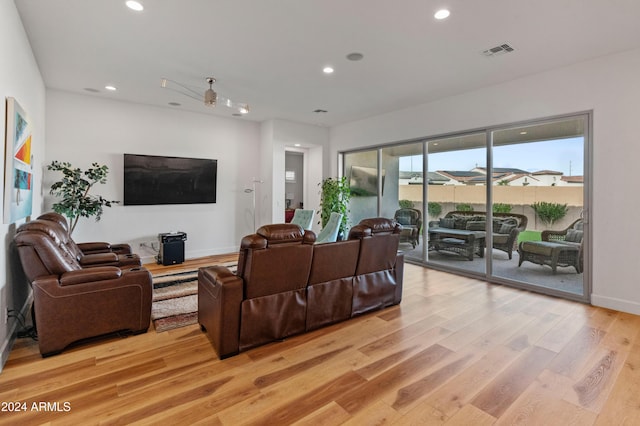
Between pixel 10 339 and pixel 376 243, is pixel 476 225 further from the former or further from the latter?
pixel 10 339

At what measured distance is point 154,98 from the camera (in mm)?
5293

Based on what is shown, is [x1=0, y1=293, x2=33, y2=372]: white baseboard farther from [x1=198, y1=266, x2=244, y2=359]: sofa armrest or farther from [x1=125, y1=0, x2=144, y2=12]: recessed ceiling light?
[x1=125, y1=0, x2=144, y2=12]: recessed ceiling light

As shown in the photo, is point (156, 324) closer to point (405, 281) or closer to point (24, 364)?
point (24, 364)

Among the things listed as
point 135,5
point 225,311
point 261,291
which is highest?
point 135,5

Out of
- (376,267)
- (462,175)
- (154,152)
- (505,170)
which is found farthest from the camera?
(154,152)

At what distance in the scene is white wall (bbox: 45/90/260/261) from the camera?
5.07 meters

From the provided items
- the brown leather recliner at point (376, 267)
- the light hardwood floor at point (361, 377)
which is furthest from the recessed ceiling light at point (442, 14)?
the light hardwood floor at point (361, 377)

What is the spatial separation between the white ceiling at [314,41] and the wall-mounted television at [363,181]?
84.1 inches

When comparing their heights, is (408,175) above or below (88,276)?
above

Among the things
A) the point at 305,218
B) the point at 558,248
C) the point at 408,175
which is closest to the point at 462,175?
the point at 408,175

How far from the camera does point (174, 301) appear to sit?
3.71 m

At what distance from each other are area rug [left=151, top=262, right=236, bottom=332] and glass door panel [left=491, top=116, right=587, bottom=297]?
423 centimetres

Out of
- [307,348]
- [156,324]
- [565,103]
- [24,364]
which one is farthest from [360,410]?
[565,103]

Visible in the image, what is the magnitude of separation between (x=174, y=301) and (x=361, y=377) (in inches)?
98.6
